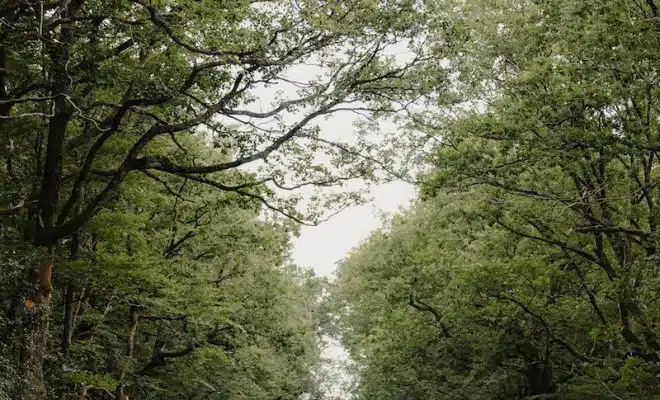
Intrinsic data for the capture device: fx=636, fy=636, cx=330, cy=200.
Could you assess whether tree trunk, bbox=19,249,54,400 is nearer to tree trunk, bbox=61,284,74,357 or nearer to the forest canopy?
the forest canopy

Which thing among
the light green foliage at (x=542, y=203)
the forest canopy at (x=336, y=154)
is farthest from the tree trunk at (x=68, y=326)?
the light green foliage at (x=542, y=203)

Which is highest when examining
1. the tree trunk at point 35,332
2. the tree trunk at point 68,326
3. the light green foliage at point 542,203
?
the light green foliage at point 542,203

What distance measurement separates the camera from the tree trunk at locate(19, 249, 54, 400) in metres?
10.9

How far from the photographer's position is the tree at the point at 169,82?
9647 mm

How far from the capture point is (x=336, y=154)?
13203 mm

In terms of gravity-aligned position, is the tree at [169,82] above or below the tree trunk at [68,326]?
above

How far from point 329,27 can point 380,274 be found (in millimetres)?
21239

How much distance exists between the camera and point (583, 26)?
10.7 m

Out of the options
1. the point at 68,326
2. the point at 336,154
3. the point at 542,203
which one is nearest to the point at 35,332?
the point at 68,326

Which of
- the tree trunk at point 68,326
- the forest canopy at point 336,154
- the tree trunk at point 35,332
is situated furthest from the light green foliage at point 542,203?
the tree trunk at point 68,326

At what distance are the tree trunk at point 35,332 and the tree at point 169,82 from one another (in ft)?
0.08

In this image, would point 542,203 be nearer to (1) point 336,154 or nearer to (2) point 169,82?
(1) point 336,154

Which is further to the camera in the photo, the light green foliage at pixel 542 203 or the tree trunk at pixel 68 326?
the tree trunk at pixel 68 326

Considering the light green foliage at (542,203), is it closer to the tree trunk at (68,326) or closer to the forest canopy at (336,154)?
the forest canopy at (336,154)
